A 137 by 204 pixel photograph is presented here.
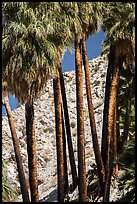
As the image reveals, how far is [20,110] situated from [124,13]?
32322 millimetres

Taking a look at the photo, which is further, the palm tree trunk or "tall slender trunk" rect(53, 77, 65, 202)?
the palm tree trunk

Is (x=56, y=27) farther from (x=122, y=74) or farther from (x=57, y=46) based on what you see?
(x=122, y=74)

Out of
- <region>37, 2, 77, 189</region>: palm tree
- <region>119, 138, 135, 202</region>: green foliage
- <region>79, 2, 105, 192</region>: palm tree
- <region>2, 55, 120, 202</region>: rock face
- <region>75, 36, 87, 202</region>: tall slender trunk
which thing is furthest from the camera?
<region>2, 55, 120, 202</region>: rock face

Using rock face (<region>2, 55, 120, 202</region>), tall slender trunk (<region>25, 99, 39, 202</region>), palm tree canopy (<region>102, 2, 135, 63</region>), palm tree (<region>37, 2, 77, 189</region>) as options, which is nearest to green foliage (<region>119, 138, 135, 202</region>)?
tall slender trunk (<region>25, 99, 39, 202</region>)

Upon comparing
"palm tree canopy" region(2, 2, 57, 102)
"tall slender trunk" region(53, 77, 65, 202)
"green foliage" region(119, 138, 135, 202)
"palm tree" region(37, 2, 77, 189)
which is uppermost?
"palm tree" region(37, 2, 77, 189)

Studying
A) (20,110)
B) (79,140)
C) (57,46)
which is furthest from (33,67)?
(20,110)

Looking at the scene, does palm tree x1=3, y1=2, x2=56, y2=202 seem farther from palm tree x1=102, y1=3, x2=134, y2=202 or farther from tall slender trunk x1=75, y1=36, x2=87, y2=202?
palm tree x1=102, y1=3, x2=134, y2=202

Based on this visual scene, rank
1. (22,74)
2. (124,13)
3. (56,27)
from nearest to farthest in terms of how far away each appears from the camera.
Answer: (22,74), (56,27), (124,13)

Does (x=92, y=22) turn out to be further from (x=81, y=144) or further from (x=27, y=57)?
(x=27, y=57)

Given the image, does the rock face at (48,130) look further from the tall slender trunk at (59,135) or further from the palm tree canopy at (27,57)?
the palm tree canopy at (27,57)

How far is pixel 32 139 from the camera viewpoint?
45.9 feet

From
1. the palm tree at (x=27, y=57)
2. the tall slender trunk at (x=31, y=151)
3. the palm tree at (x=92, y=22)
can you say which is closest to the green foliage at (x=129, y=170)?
the tall slender trunk at (x=31, y=151)

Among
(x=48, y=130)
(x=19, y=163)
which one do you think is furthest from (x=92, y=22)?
(x=48, y=130)

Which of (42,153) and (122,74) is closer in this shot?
(122,74)
